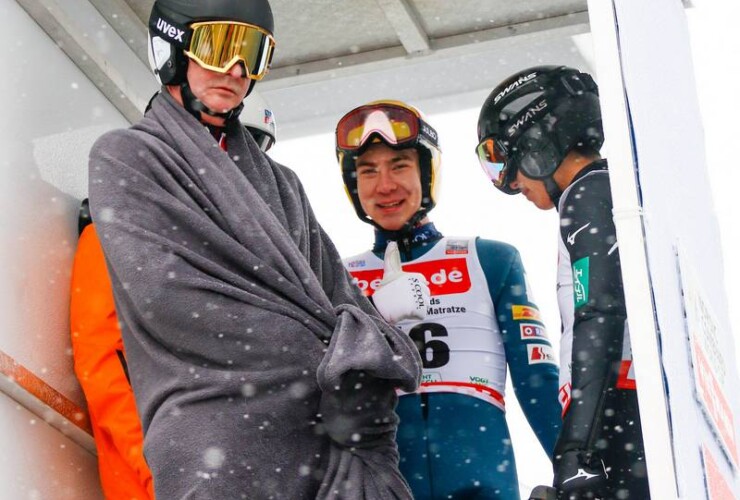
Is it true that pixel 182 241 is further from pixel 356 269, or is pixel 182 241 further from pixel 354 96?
pixel 354 96

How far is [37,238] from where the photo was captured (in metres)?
3.74

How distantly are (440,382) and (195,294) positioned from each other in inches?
46.3

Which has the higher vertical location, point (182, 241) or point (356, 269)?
point (356, 269)

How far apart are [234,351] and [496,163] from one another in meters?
1.18

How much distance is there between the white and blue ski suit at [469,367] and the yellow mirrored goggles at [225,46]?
3.20 ft

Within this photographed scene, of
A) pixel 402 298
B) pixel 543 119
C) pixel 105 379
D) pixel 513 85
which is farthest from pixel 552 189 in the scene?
pixel 105 379

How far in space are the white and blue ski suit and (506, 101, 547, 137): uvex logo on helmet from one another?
0.64m

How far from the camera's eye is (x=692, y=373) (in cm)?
264

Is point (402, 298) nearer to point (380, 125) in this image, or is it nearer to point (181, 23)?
point (380, 125)

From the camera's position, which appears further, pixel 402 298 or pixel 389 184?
pixel 389 184

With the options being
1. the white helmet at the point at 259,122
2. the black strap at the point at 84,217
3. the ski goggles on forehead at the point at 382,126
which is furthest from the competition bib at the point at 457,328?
the black strap at the point at 84,217

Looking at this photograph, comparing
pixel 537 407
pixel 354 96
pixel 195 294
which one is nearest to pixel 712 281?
pixel 537 407

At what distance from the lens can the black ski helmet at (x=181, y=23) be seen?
3.73 meters

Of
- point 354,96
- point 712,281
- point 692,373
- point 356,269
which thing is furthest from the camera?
point 354,96
